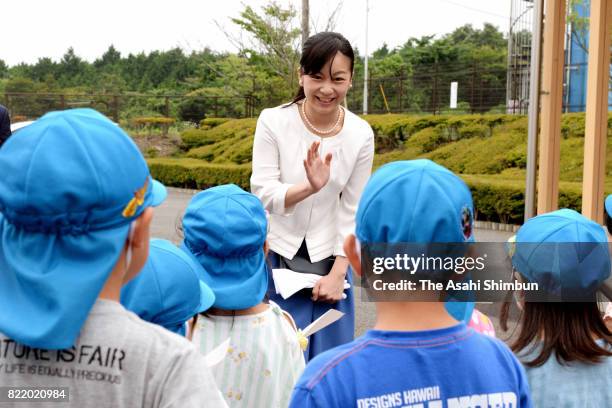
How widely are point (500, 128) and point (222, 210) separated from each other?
58.0 feet

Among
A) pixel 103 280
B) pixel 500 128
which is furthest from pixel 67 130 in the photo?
pixel 500 128

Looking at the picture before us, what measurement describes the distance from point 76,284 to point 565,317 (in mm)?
1391

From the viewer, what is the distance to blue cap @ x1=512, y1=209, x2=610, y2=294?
2.35 m

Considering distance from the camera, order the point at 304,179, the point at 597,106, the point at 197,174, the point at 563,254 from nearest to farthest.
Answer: the point at 563,254 → the point at 304,179 → the point at 597,106 → the point at 197,174

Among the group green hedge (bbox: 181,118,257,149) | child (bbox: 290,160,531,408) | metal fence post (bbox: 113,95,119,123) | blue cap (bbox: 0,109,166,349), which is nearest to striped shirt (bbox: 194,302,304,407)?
child (bbox: 290,160,531,408)

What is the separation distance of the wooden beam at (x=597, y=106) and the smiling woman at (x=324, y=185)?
2.97 m

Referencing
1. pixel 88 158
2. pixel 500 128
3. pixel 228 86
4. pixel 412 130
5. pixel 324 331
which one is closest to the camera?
pixel 88 158

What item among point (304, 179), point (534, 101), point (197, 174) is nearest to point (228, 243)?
point (304, 179)

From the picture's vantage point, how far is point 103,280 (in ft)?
4.81

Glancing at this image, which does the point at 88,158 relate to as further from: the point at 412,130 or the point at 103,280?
the point at 412,130

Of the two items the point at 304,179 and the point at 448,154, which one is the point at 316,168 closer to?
the point at 304,179

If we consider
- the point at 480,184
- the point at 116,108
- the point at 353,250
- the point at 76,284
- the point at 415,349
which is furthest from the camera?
the point at 116,108

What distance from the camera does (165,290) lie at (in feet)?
6.88
